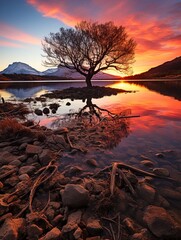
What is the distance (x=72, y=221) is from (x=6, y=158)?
297cm

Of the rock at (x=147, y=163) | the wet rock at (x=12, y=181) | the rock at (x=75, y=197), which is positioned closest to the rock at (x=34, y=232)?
the rock at (x=75, y=197)

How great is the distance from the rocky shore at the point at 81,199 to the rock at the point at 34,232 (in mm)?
12

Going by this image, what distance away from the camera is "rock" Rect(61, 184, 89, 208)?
3.21 m

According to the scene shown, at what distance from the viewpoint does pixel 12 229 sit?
2.61 metres

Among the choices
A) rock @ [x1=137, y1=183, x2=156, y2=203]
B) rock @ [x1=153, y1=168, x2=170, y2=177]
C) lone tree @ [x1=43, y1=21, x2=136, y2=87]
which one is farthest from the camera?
lone tree @ [x1=43, y1=21, x2=136, y2=87]

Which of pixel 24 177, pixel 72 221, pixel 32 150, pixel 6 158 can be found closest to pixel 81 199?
pixel 72 221

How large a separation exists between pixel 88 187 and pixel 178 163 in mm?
2631

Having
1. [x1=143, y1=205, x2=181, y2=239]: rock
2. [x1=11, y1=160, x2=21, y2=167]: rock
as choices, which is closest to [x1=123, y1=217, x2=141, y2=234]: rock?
[x1=143, y1=205, x2=181, y2=239]: rock

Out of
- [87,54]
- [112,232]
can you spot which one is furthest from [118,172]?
[87,54]

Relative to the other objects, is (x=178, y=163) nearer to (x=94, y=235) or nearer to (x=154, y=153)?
(x=154, y=153)

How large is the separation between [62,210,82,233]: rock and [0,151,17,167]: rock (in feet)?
8.64

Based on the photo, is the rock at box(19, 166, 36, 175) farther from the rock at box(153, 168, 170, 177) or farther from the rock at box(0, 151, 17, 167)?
the rock at box(153, 168, 170, 177)

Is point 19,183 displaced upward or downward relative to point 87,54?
downward

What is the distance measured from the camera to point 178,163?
485 centimetres
